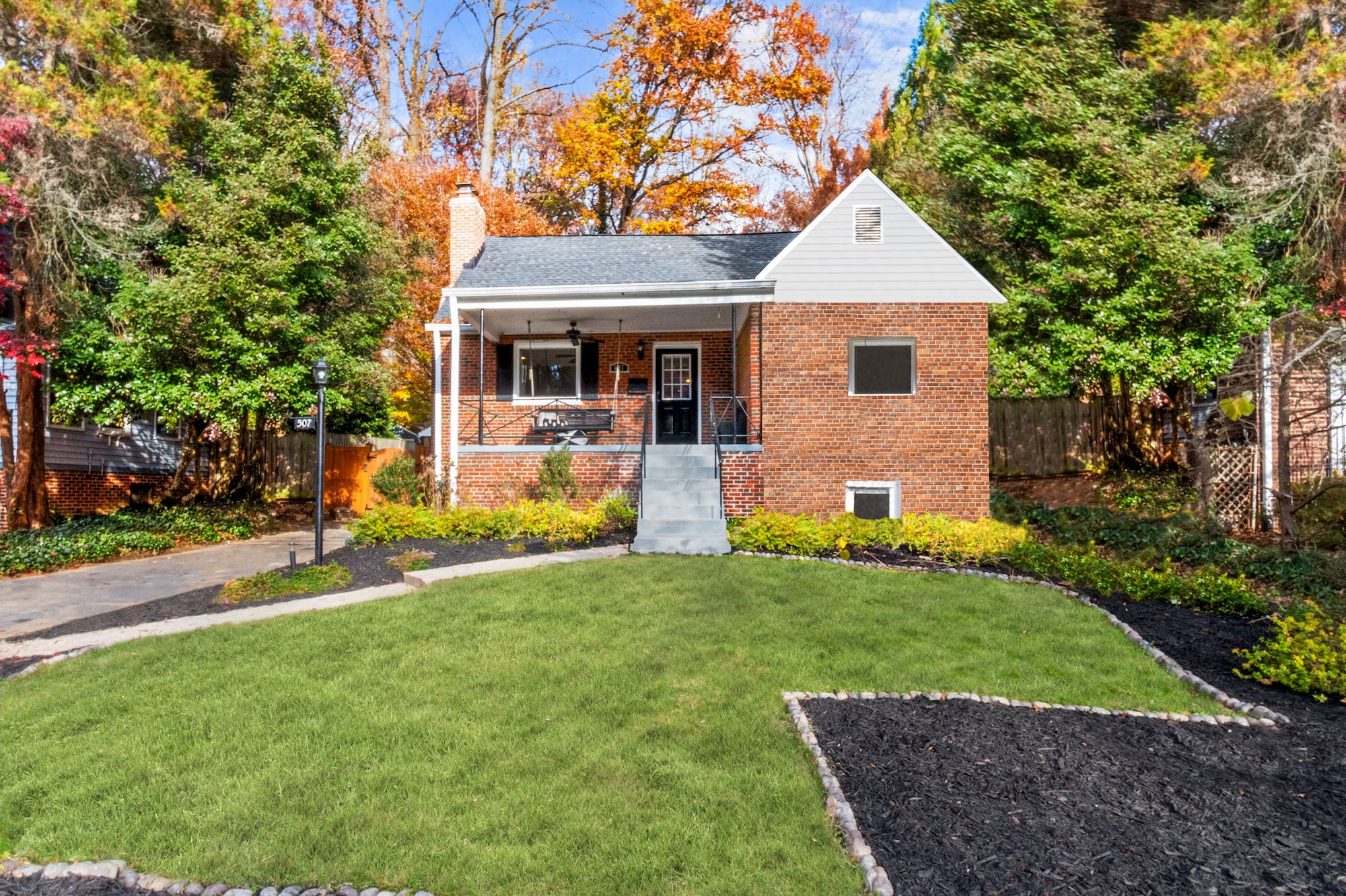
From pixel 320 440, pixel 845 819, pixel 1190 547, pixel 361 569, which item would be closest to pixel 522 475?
pixel 320 440

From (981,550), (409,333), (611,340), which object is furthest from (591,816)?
(409,333)

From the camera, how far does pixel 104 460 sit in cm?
1619

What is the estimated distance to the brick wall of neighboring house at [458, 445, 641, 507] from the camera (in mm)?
12883

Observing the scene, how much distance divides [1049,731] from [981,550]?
17.7 feet

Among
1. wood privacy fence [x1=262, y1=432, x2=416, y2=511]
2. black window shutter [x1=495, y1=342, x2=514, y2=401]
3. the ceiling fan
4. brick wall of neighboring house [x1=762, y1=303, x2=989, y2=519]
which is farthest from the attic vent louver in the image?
wood privacy fence [x1=262, y1=432, x2=416, y2=511]

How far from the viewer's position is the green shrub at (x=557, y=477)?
12.4 meters

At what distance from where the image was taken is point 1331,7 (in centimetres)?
1252

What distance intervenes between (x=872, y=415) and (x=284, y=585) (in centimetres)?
829

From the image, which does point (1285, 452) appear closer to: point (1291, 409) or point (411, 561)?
point (1291, 409)

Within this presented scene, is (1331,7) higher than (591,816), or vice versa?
(1331,7)

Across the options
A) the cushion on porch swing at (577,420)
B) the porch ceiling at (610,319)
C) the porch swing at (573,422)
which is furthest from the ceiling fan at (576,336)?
the cushion on porch swing at (577,420)

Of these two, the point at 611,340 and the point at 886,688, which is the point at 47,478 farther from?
the point at 886,688

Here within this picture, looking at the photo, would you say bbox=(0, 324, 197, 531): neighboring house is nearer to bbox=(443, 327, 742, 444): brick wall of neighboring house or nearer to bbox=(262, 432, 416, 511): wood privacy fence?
bbox=(262, 432, 416, 511): wood privacy fence

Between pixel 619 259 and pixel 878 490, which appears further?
pixel 619 259
